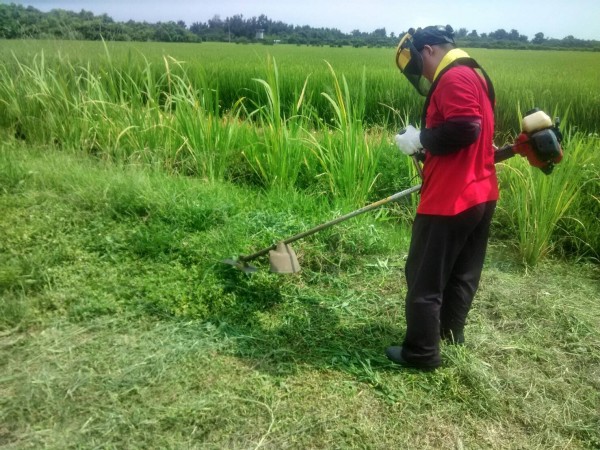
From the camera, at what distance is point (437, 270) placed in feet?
7.20

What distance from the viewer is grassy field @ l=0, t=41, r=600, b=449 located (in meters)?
2.11

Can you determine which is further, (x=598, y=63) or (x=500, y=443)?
(x=598, y=63)

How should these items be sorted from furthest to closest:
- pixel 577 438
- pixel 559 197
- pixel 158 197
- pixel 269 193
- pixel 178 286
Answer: pixel 269 193 < pixel 158 197 < pixel 559 197 < pixel 178 286 < pixel 577 438

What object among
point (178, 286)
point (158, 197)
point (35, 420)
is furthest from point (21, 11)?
point (35, 420)

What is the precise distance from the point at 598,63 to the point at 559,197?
1425 mm

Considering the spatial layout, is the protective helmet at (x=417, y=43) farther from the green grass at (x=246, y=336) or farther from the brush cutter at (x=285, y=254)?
the green grass at (x=246, y=336)

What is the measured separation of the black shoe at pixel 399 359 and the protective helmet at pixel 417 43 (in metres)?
1.24

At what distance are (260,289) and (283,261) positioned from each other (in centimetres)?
31

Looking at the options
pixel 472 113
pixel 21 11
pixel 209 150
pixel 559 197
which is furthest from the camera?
pixel 21 11

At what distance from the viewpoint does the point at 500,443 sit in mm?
2045

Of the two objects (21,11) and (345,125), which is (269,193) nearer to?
(345,125)

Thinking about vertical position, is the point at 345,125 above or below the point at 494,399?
above

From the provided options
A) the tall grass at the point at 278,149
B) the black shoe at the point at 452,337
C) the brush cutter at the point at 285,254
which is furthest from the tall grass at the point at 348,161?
the black shoe at the point at 452,337

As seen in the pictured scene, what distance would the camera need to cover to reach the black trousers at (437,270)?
2.16 m
